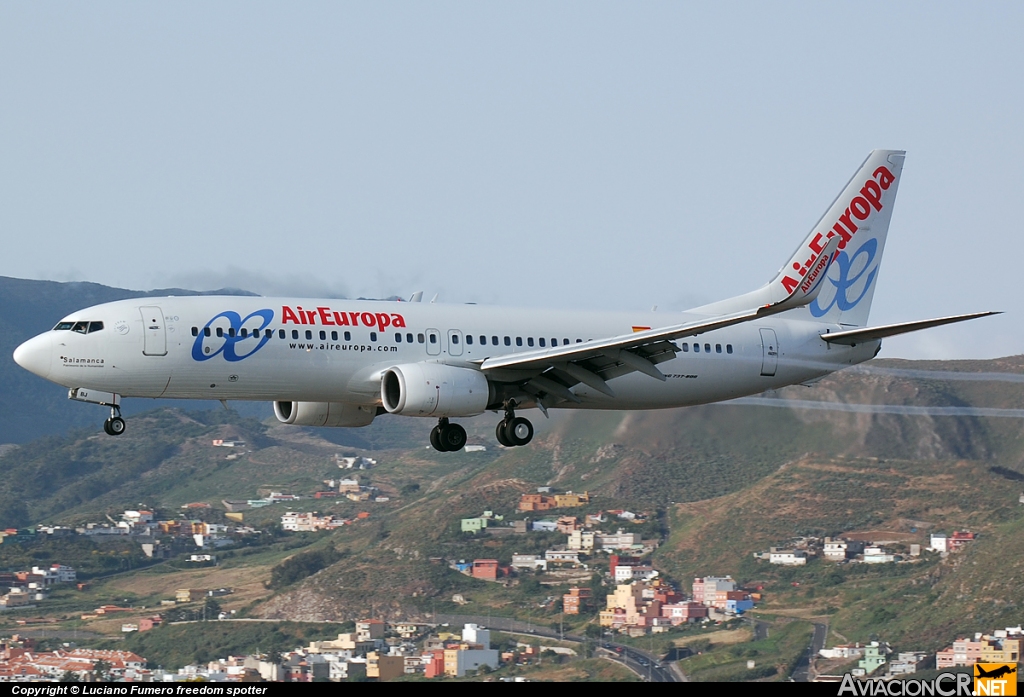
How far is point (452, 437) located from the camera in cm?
4984

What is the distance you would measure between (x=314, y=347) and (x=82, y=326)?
653cm

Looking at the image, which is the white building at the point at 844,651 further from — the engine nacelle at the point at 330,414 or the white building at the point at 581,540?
the engine nacelle at the point at 330,414

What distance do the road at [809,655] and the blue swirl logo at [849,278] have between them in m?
24.4

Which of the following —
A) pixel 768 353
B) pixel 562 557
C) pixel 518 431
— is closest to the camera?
pixel 518 431

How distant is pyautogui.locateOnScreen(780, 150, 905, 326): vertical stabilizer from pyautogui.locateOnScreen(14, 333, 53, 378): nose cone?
25.9 m

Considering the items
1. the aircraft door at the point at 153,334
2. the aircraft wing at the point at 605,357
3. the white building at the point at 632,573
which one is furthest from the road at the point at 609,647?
the aircraft door at the point at 153,334

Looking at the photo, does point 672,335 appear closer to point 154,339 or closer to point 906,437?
point 154,339

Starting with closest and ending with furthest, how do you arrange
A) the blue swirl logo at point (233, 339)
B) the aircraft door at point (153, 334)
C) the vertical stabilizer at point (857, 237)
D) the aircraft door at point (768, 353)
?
the aircraft door at point (153, 334) < the blue swirl logo at point (233, 339) < the aircraft door at point (768, 353) < the vertical stabilizer at point (857, 237)

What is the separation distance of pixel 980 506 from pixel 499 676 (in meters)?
25.9

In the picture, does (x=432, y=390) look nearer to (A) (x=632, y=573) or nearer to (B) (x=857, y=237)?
(B) (x=857, y=237)

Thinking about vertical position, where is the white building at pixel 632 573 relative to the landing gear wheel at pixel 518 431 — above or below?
below

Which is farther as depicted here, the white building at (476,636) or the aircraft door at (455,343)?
the white building at (476,636)

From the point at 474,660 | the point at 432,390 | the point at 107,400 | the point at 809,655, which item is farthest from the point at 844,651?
the point at 107,400

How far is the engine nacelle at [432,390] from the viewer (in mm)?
45750
